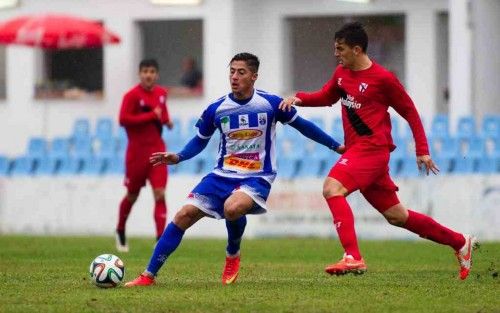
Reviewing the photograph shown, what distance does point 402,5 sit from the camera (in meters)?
29.5

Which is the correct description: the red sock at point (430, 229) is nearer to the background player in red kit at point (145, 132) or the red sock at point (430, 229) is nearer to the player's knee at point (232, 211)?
the player's knee at point (232, 211)

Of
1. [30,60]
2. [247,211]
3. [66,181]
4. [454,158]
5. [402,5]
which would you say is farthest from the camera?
[30,60]

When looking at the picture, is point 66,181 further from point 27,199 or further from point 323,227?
point 323,227

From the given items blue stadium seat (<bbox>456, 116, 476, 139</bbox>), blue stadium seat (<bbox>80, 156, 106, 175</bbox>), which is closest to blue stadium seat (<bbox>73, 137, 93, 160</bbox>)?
blue stadium seat (<bbox>80, 156, 106, 175</bbox>)

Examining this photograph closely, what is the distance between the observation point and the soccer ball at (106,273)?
42.7ft

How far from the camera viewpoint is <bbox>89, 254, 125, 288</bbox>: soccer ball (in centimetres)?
1302

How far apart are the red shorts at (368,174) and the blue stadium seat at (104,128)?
15.1 metres

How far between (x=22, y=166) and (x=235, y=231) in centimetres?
1471

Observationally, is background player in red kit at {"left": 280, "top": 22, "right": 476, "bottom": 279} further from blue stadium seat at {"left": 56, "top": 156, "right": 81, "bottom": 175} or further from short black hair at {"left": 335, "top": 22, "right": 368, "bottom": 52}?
blue stadium seat at {"left": 56, "top": 156, "right": 81, "bottom": 175}

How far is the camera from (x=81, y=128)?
29281mm

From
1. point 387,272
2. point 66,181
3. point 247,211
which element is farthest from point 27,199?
point 247,211

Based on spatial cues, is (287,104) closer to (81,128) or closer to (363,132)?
(363,132)

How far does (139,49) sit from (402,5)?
5.60m

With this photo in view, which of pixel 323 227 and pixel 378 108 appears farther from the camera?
pixel 323 227
